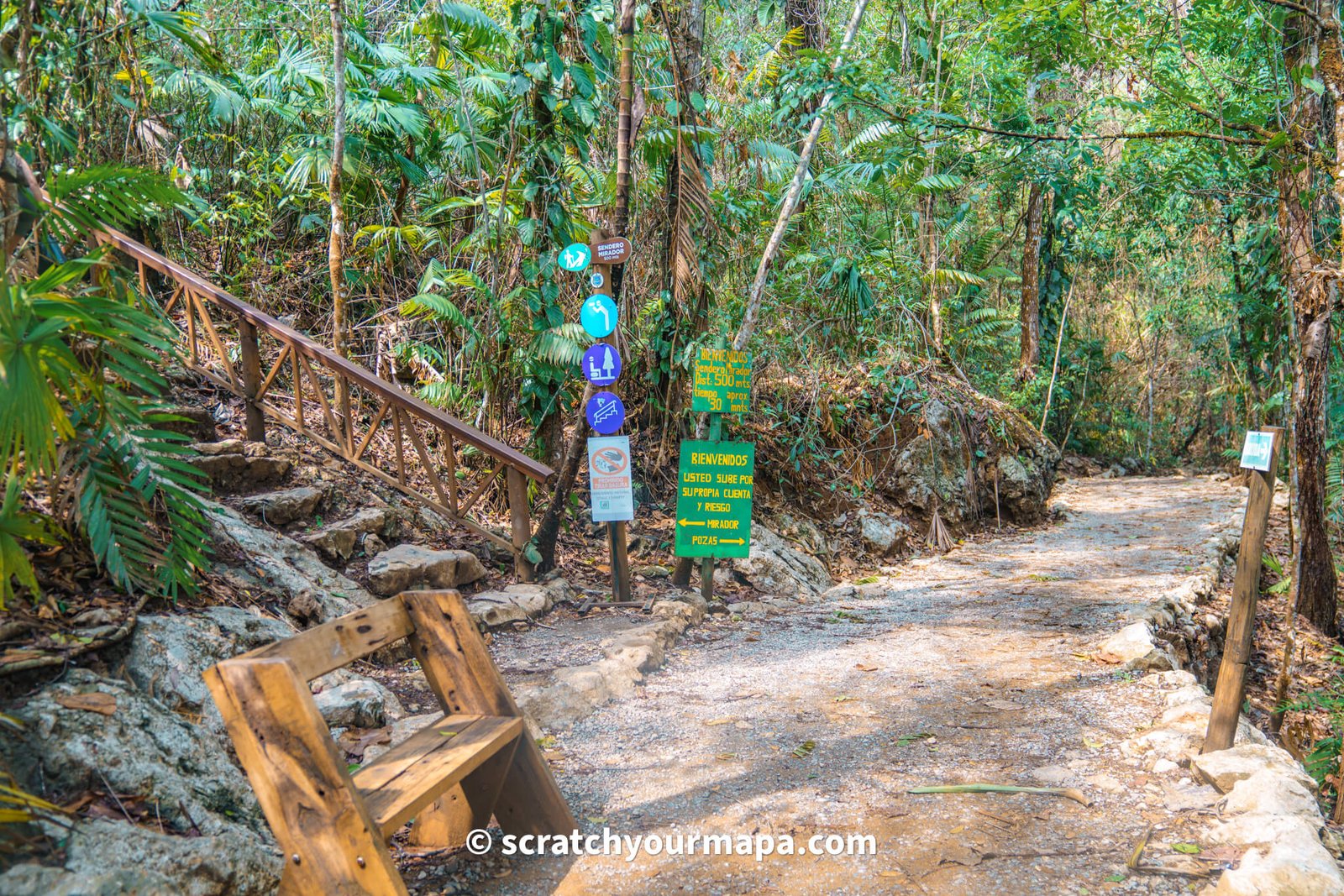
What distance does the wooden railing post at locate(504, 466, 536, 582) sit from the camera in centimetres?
640

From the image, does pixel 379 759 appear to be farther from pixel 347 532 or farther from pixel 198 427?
A: pixel 198 427

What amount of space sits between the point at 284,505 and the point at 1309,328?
671 cm

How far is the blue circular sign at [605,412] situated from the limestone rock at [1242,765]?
13.1ft

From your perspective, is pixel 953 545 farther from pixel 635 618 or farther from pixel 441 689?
pixel 441 689

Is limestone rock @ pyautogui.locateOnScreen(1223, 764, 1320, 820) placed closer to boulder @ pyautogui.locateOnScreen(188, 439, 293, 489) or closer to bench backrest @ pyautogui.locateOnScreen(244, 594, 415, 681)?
bench backrest @ pyautogui.locateOnScreen(244, 594, 415, 681)

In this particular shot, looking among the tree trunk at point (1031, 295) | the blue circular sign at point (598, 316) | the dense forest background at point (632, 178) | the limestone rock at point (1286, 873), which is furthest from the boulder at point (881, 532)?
the tree trunk at point (1031, 295)

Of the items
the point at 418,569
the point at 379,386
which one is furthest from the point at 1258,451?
the point at 379,386

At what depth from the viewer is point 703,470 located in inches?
267

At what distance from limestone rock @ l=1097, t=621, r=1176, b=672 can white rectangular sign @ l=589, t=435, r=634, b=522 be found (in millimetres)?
3149

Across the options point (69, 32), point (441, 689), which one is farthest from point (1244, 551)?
point (69, 32)

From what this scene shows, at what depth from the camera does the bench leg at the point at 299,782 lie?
2.03 meters

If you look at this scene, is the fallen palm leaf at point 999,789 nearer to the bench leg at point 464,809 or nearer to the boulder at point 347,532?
the bench leg at point 464,809

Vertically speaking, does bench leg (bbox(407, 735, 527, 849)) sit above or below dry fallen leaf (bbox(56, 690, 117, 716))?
below

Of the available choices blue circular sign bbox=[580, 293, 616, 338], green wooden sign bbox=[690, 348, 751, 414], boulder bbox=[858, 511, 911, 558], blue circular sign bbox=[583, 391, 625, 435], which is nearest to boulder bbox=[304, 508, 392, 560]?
blue circular sign bbox=[583, 391, 625, 435]
